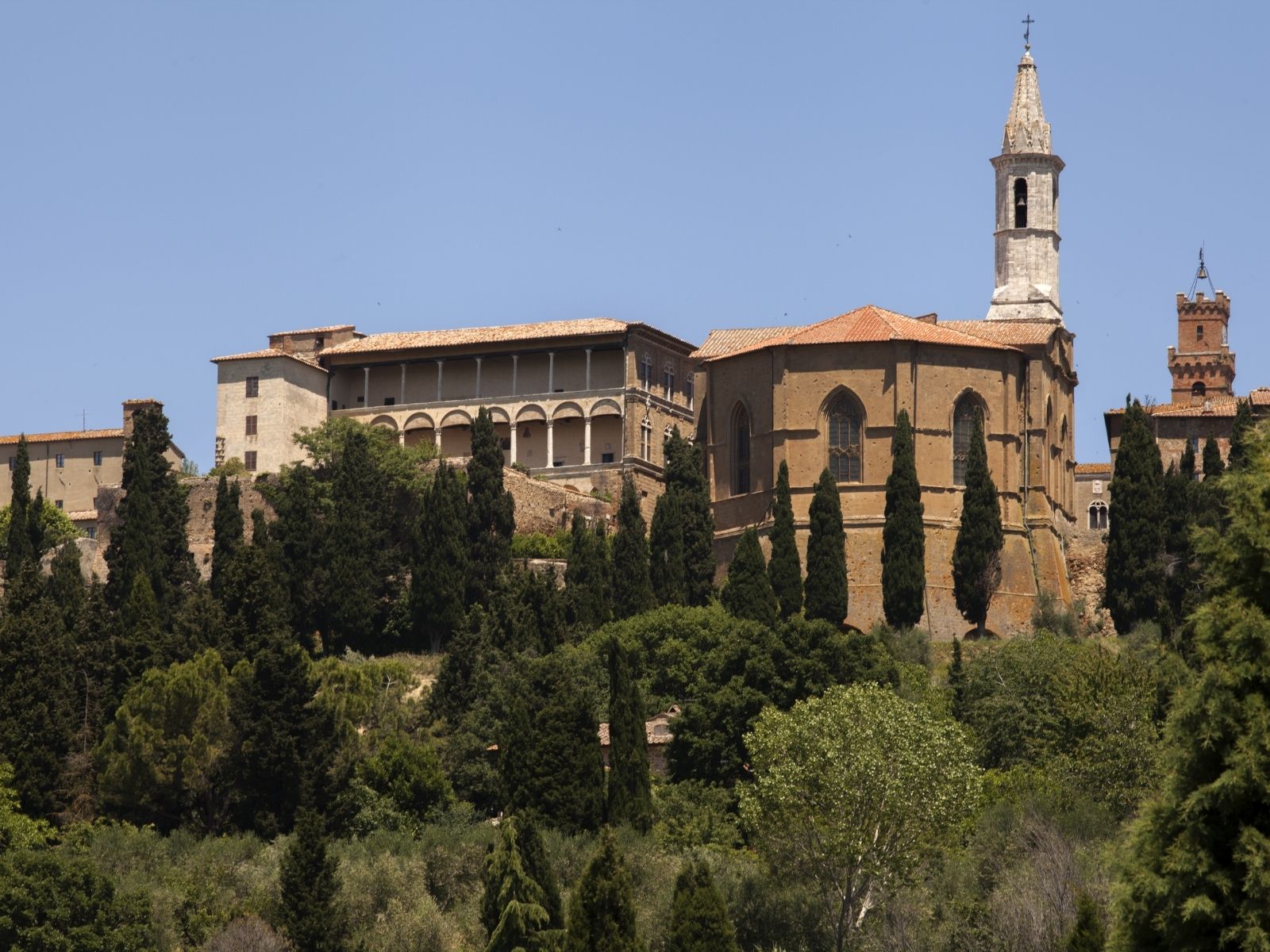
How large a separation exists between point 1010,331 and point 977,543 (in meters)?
9.58

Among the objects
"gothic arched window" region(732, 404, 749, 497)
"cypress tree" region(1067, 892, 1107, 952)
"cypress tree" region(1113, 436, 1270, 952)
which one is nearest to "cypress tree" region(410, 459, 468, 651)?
"gothic arched window" region(732, 404, 749, 497)

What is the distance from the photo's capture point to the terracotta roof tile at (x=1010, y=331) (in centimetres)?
6950

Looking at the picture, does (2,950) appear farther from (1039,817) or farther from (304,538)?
(304,538)

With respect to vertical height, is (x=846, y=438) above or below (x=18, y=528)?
above

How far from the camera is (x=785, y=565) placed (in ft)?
203

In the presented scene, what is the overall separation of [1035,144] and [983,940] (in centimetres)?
4019

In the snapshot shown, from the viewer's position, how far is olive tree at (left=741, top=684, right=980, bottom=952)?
133 feet

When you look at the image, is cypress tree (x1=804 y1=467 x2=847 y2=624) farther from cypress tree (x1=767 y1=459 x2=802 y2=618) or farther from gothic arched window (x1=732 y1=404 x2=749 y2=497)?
gothic arched window (x1=732 y1=404 x2=749 y2=497)

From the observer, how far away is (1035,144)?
7456 cm

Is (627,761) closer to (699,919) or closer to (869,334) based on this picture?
(699,919)

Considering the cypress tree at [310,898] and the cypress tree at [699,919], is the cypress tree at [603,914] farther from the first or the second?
the cypress tree at [310,898]

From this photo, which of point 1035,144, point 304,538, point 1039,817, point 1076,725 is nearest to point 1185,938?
point 1039,817

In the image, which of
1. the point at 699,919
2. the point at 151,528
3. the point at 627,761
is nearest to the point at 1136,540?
the point at 627,761

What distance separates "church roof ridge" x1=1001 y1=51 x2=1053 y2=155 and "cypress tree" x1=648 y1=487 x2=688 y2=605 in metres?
17.6
